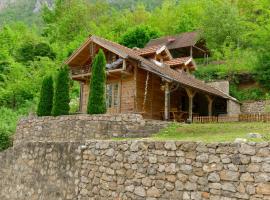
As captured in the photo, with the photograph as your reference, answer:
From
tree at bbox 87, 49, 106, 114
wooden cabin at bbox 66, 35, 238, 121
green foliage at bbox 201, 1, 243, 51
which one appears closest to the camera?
tree at bbox 87, 49, 106, 114

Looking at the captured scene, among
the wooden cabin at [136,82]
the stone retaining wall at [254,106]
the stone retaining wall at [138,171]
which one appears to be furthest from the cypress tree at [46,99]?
the stone retaining wall at [254,106]

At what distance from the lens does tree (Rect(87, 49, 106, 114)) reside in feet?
57.8

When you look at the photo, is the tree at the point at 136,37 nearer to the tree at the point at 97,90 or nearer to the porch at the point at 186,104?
the porch at the point at 186,104

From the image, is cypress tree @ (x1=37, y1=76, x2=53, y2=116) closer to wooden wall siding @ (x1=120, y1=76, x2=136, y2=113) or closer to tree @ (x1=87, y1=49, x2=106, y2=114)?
tree @ (x1=87, y1=49, x2=106, y2=114)

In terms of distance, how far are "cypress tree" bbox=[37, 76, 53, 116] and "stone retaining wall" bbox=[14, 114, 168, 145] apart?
1.19 m

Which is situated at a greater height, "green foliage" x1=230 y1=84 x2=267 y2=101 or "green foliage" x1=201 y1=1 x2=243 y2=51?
"green foliage" x1=201 y1=1 x2=243 y2=51

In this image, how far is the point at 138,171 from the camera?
1037cm

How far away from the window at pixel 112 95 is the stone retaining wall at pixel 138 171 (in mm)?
8275

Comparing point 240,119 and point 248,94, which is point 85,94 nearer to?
point 240,119

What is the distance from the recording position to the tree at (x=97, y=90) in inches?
694

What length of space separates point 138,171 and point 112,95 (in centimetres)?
1246

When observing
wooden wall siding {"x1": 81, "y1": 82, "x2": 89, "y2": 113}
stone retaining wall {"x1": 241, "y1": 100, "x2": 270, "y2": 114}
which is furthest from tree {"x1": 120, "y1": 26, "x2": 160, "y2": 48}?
wooden wall siding {"x1": 81, "y1": 82, "x2": 89, "y2": 113}

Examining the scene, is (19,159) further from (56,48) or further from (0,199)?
(56,48)

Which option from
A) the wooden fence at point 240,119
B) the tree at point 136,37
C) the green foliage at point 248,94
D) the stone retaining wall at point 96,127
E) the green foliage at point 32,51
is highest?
the tree at point 136,37
